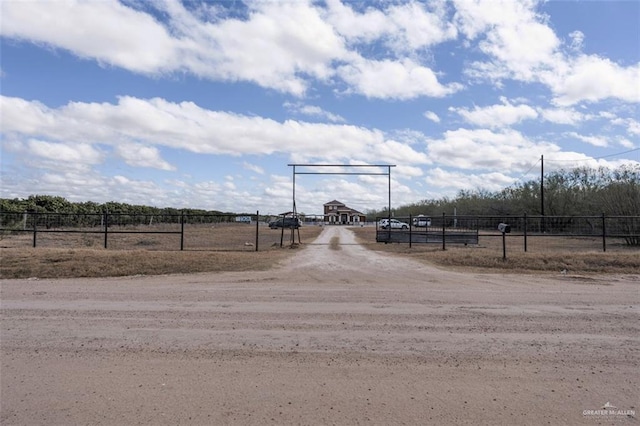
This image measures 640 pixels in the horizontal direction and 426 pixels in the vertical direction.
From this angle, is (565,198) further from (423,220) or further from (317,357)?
(317,357)

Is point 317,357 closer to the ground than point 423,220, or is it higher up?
closer to the ground

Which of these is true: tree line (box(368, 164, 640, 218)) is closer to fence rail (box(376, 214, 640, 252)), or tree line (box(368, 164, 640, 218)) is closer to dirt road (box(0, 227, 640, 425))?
fence rail (box(376, 214, 640, 252))

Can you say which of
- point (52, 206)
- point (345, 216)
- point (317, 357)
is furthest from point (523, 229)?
point (345, 216)

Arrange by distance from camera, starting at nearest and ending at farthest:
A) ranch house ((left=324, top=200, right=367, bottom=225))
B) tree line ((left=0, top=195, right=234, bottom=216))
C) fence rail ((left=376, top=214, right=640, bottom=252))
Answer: fence rail ((left=376, top=214, right=640, bottom=252)) → tree line ((left=0, top=195, right=234, bottom=216)) → ranch house ((left=324, top=200, right=367, bottom=225))

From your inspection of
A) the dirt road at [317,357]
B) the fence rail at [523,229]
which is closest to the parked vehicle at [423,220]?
the fence rail at [523,229]

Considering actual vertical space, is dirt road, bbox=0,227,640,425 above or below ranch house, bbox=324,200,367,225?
below

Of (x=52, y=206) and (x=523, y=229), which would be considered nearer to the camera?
(x=523, y=229)

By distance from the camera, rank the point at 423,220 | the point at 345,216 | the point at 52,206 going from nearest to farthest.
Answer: the point at 423,220
the point at 52,206
the point at 345,216

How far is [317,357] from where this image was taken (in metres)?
5.28

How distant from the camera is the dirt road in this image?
12.9ft

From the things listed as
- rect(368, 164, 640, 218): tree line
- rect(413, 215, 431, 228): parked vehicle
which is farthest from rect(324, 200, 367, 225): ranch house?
rect(413, 215, 431, 228): parked vehicle

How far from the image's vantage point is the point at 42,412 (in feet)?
12.7

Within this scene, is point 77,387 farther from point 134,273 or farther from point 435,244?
point 435,244

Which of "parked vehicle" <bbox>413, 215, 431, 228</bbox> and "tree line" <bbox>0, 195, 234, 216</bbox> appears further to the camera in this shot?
"tree line" <bbox>0, 195, 234, 216</bbox>
